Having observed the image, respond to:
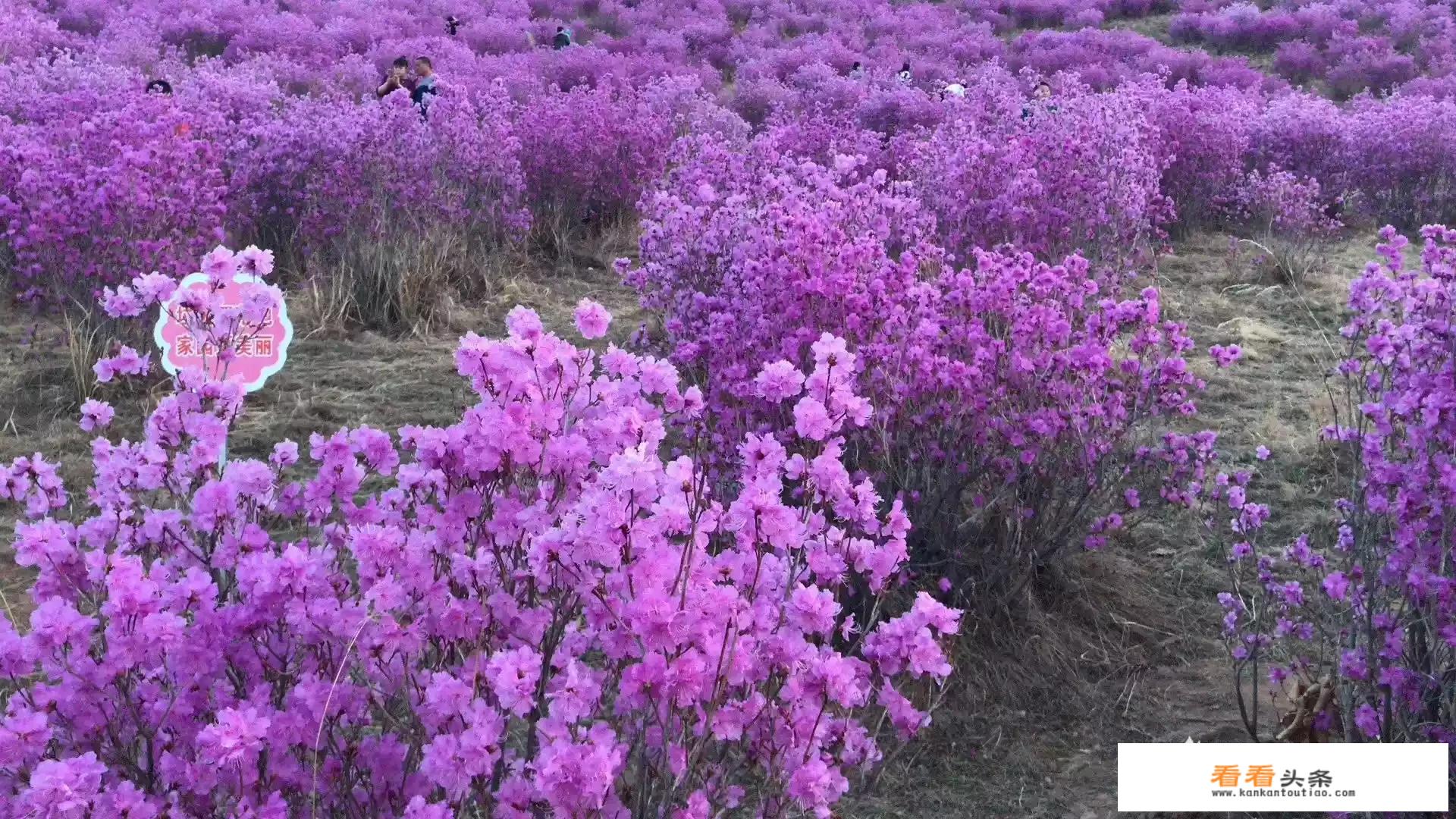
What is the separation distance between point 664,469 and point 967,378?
1320 mm

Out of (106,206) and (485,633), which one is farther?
(106,206)

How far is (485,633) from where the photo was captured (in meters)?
1.64

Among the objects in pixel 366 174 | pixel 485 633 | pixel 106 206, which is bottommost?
pixel 366 174

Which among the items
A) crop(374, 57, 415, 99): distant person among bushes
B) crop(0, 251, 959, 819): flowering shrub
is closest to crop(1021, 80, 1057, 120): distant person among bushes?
crop(374, 57, 415, 99): distant person among bushes

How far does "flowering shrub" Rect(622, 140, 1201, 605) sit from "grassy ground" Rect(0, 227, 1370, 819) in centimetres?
25

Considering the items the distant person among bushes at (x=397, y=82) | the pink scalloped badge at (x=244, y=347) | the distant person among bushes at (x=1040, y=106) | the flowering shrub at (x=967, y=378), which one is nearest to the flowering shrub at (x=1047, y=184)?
the distant person among bushes at (x=1040, y=106)

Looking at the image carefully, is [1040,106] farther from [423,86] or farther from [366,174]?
[423,86]

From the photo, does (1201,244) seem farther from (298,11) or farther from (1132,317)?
(298,11)

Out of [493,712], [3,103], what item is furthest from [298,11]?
[493,712]

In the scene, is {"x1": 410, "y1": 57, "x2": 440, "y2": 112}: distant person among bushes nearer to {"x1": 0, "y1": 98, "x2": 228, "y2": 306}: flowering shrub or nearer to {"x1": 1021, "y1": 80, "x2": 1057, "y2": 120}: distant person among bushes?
{"x1": 0, "y1": 98, "x2": 228, "y2": 306}: flowering shrub

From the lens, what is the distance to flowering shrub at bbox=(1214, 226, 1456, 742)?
2.15 metres

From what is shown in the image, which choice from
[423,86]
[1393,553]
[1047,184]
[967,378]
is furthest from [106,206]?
[423,86]

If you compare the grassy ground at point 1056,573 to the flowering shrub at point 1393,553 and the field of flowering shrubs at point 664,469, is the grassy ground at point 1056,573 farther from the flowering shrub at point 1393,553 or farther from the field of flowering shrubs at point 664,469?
the flowering shrub at point 1393,553

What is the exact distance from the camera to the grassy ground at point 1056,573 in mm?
2840
